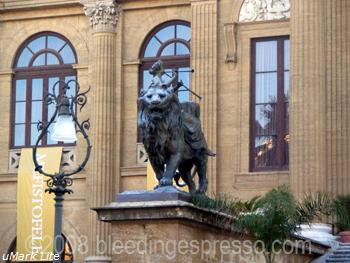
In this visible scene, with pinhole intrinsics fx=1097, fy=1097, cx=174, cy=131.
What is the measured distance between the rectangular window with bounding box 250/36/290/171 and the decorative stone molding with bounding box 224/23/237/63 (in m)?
0.55

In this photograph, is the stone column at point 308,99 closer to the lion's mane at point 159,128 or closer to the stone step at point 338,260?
the stone step at point 338,260

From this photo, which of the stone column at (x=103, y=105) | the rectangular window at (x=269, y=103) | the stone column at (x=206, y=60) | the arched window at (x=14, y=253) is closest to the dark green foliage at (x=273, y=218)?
the rectangular window at (x=269, y=103)

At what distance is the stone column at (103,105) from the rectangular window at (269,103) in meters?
4.65

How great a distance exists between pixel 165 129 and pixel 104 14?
21065 mm

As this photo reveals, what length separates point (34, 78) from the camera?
36250 mm

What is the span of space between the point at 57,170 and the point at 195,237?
2088 cm

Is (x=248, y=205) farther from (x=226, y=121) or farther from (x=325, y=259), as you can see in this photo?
(x=226, y=121)

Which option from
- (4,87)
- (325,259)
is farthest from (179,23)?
(325,259)

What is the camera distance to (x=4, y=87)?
36.4 m

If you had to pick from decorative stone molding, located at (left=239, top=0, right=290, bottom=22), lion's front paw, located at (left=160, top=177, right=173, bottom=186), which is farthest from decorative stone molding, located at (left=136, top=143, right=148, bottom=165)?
lion's front paw, located at (left=160, top=177, right=173, bottom=186)

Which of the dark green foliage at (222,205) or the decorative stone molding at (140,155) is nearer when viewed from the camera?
the dark green foliage at (222,205)

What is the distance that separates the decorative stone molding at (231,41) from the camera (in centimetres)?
3259

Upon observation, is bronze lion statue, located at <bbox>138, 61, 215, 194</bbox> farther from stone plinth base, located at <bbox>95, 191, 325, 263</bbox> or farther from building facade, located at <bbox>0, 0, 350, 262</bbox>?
building facade, located at <bbox>0, 0, 350, 262</bbox>

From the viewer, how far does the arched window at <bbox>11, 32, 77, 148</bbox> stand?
118ft
